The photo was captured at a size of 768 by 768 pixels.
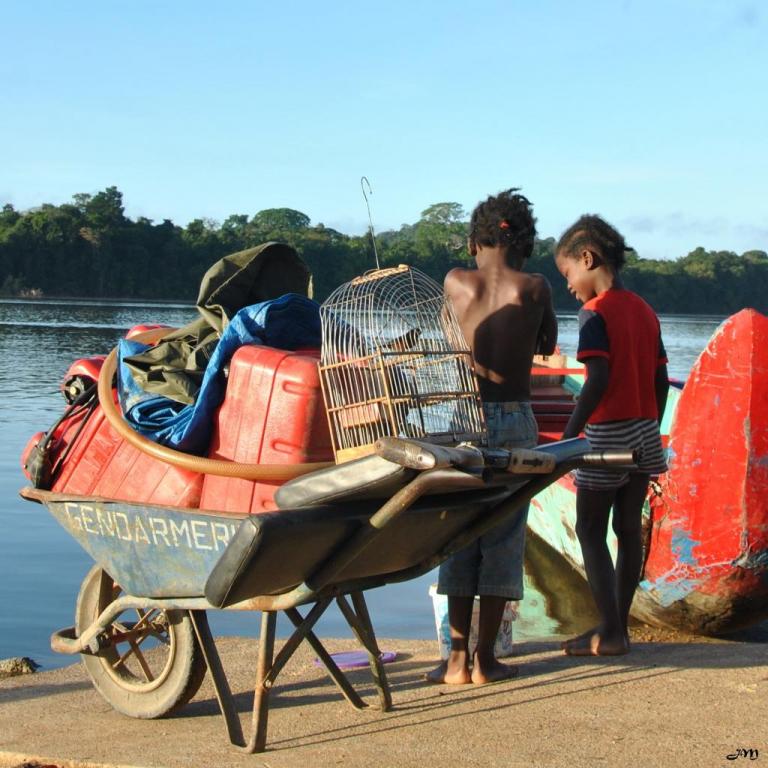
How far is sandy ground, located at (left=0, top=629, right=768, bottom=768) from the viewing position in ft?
13.0

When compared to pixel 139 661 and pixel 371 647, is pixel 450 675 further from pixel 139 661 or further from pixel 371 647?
pixel 139 661

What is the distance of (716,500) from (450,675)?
2197 millimetres

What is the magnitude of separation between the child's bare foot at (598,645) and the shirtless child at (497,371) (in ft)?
1.58

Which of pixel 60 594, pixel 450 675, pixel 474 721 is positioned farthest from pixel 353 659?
pixel 60 594

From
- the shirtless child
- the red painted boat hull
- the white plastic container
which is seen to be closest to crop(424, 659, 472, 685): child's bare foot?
the shirtless child

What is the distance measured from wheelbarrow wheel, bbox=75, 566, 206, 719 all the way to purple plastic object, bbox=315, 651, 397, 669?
0.91m

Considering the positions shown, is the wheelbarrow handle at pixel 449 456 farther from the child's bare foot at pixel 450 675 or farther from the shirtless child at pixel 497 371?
the child's bare foot at pixel 450 675

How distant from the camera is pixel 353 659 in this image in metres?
5.68

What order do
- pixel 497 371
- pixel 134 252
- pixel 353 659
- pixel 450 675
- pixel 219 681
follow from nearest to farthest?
pixel 219 681, pixel 497 371, pixel 450 675, pixel 353 659, pixel 134 252

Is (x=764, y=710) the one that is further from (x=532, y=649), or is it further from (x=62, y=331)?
(x=62, y=331)

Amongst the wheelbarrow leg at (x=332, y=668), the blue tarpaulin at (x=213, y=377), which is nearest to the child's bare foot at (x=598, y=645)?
the wheelbarrow leg at (x=332, y=668)

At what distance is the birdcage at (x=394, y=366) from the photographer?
4.04m

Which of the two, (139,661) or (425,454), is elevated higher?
(425,454)

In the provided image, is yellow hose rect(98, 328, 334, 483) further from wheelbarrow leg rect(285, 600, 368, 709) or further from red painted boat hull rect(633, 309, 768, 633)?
red painted boat hull rect(633, 309, 768, 633)
